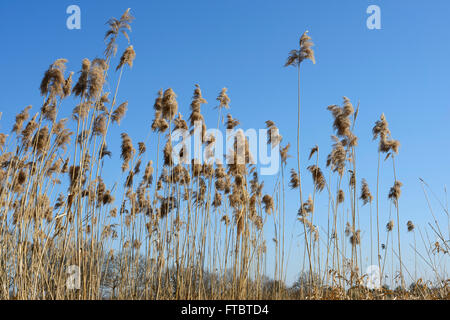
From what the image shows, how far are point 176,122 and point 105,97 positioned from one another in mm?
1210

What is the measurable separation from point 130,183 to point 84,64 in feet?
10.6

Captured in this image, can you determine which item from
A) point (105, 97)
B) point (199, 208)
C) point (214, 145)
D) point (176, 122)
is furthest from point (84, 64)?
point (199, 208)

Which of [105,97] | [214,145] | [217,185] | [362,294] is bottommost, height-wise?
[362,294]

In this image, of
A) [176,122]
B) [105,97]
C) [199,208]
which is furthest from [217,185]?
[105,97]

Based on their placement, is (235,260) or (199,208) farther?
(199,208)

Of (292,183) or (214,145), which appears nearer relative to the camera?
(214,145)

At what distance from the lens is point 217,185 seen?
6.77m
